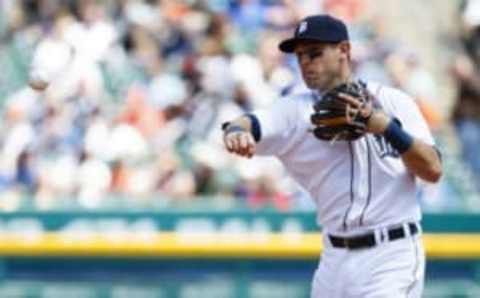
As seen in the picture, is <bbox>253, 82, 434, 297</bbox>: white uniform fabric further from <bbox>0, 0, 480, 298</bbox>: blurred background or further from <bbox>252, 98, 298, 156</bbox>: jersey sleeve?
<bbox>0, 0, 480, 298</bbox>: blurred background

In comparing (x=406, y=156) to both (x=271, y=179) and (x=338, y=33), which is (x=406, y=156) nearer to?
(x=338, y=33)

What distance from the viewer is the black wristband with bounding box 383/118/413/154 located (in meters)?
5.63

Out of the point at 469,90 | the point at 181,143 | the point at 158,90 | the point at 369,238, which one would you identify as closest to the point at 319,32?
the point at 369,238

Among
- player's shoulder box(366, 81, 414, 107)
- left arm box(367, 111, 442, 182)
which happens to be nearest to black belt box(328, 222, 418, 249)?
left arm box(367, 111, 442, 182)

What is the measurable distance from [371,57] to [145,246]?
3.10 meters

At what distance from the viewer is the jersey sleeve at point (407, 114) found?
585 centimetres

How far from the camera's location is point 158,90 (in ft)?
38.1

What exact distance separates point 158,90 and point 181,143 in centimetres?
59

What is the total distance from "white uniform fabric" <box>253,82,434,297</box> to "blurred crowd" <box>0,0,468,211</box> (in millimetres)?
4100

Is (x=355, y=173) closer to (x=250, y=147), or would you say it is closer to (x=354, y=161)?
(x=354, y=161)

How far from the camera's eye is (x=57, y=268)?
387 inches

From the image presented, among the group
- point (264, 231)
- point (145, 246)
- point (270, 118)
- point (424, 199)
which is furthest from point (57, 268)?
point (270, 118)

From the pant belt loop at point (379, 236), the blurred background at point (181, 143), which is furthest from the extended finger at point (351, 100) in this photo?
the blurred background at point (181, 143)

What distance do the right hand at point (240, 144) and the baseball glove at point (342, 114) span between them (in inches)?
11.9
